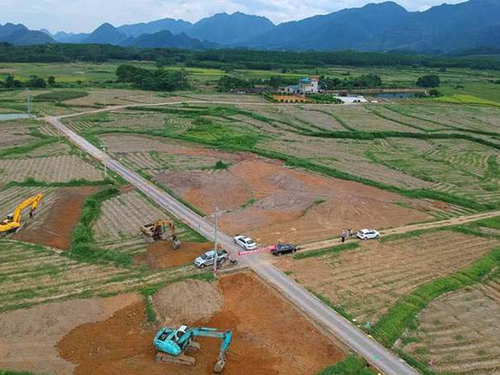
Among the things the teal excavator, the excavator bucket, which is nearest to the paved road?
the teal excavator

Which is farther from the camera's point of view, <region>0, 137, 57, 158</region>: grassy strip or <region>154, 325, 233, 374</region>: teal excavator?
<region>0, 137, 57, 158</region>: grassy strip

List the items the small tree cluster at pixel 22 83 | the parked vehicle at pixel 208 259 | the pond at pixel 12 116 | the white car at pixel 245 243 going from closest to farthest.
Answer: the parked vehicle at pixel 208 259 → the white car at pixel 245 243 → the pond at pixel 12 116 → the small tree cluster at pixel 22 83

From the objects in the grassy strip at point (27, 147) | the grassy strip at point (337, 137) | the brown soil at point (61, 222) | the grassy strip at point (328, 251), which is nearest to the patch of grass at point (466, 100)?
the grassy strip at point (337, 137)

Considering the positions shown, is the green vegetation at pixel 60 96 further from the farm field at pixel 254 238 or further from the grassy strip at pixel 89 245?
the grassy strip at pixel 89 245

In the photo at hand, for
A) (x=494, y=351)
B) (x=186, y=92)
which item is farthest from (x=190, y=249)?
(x=186, y=92)

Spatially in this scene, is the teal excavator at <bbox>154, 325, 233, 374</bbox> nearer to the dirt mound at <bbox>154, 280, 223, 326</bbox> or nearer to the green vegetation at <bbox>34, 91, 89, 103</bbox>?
the dirt mound at <bbox>154, 280, 223, 326</bbox>

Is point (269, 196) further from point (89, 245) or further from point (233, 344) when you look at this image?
point (233, 344)
